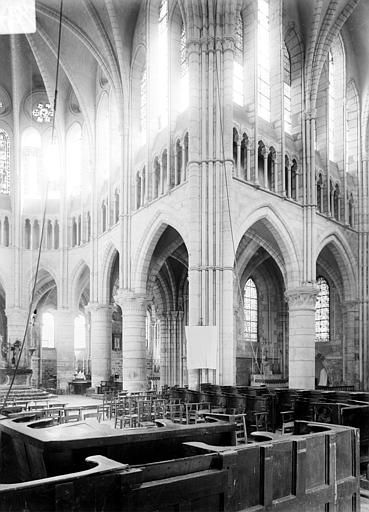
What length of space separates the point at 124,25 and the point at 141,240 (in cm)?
987

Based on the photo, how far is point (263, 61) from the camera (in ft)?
70.3

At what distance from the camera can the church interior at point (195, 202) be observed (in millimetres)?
16625

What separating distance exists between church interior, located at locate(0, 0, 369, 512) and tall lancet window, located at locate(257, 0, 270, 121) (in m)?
0.09

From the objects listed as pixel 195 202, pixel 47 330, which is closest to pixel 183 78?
pixel 195 202

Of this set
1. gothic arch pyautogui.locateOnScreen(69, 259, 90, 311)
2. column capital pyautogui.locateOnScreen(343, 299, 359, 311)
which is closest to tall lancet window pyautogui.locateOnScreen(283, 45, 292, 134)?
column capital pyautogui.locateOnScreen(343, 299, 359, 311)

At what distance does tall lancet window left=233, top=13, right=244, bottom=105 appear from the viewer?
66.6 feet

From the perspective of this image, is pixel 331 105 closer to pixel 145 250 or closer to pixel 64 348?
pixel 145 250

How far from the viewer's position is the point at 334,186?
23969mm

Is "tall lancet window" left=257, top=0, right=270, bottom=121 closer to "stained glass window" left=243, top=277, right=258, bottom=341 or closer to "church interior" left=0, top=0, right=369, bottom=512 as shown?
"church interior" left=0, top=0, right=369, bottom=512

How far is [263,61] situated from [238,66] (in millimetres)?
1421

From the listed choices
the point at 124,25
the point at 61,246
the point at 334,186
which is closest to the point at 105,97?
the point at 124,25

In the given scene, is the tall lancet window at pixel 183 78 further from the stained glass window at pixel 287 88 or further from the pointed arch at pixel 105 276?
the pointed arch at pixel 105 276

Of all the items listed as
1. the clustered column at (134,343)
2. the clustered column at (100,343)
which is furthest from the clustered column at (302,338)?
the clustered column at (100,343)

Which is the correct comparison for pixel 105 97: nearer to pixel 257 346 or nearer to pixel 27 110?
pixel 27 110
